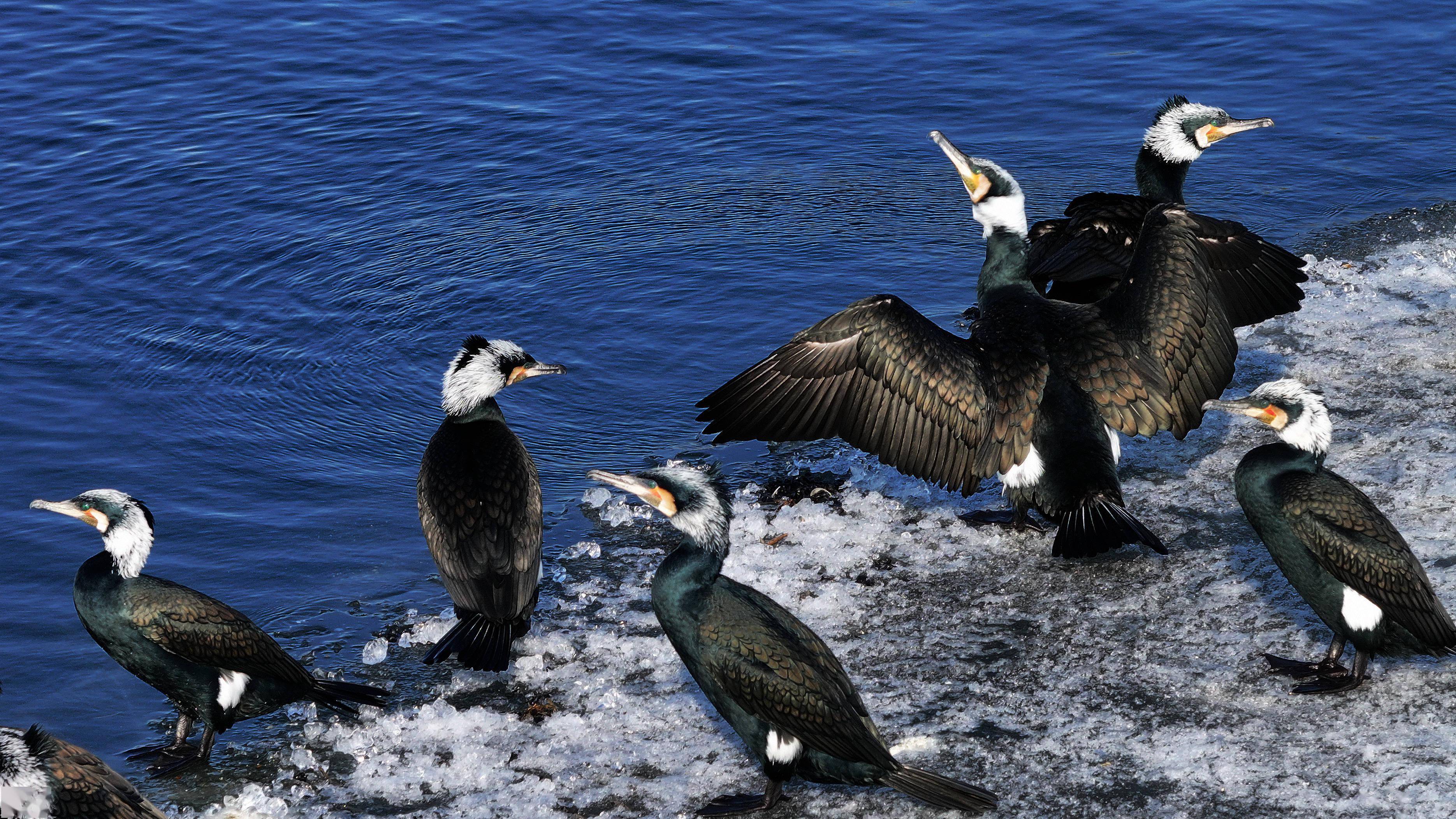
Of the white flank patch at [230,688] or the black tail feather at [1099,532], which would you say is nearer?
the white flank patch at [230,688]

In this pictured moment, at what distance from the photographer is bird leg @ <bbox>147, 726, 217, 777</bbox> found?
5.16m

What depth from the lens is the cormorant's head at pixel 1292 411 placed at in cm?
519

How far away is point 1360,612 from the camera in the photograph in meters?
5.02

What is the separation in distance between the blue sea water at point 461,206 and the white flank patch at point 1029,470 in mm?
1797

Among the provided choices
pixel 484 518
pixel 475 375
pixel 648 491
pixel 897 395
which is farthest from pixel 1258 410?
pixel 475 375

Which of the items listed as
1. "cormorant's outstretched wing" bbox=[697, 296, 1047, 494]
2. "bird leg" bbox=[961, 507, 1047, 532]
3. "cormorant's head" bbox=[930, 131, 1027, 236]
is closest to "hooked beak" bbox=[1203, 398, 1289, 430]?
"cormorant's outstretched wing" bbox=[697, 296, 1047, 494]

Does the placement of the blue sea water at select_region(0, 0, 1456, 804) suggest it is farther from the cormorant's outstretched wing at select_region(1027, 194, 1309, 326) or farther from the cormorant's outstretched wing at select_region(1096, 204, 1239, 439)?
the cormorant's outstretched wing at select_region(1096, 204, 1239, 439)

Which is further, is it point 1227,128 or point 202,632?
point 1227,128

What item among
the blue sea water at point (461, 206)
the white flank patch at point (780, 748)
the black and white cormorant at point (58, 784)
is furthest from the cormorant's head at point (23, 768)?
the white flank patch at point (780, 748)

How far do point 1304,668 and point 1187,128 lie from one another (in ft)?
11.1

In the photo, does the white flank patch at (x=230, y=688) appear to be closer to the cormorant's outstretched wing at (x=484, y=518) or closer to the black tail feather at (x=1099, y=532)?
the cormorant's outstretched wing at (x=484, y=518)

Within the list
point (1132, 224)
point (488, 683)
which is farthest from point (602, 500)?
point (1132, 224)

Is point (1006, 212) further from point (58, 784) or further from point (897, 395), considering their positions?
point (58, 784)

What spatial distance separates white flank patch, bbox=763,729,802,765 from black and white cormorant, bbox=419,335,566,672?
1.23m
